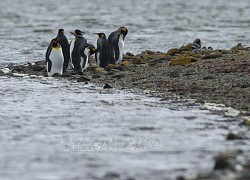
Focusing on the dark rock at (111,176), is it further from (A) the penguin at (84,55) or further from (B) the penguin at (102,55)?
(B) the penguin at (102,55)

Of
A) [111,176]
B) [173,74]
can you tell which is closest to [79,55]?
[173,74]

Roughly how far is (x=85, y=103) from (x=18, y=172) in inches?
177

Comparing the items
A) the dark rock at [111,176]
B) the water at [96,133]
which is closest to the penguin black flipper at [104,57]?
the water at [96,133]

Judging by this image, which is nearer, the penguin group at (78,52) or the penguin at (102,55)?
the penguin group at (78,52)

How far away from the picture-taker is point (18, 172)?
7938 mm

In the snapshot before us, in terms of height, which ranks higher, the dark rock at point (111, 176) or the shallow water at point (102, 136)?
the dark rock at point (111, 176)

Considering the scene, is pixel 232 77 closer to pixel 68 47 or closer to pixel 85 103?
pixel 85 103

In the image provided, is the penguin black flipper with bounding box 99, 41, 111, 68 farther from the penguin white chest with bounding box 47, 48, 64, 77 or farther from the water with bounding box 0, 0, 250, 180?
the water with bounding box 0, 0, 250, 180

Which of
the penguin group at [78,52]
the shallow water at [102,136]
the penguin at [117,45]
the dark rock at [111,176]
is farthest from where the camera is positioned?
the penguin at [117,45]

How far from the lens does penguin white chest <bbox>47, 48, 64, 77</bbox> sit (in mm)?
16812

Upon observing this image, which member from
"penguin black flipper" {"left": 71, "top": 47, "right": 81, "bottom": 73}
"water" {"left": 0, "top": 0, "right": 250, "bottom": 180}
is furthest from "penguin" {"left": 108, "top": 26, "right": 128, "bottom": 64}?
"water" {"left": 0, "top": 0, "right": 250, "bottom": 180}

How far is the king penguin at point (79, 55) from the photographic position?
56.4ft

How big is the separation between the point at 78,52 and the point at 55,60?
84 cm

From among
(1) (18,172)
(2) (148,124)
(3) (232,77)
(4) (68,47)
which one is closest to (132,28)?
(4) (68,47)
